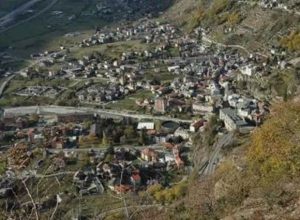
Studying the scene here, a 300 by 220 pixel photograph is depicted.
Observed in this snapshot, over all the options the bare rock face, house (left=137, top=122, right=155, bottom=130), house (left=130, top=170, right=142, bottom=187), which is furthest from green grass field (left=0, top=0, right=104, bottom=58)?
the bare rock face

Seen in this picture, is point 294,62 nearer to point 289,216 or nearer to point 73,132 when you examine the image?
point 73,132

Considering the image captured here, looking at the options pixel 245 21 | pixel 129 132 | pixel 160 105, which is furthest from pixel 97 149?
pixel 245 21

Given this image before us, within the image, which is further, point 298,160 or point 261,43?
point 261,43

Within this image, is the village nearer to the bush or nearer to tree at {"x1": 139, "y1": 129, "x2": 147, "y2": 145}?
tree at {"x1": 139, "y1": 129, "x2": 147, "y2": 145}

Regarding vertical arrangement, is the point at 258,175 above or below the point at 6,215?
below

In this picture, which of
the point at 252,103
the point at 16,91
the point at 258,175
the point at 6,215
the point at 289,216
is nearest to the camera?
the point at 6,215

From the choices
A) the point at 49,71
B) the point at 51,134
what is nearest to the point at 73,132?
the point at 51,134
